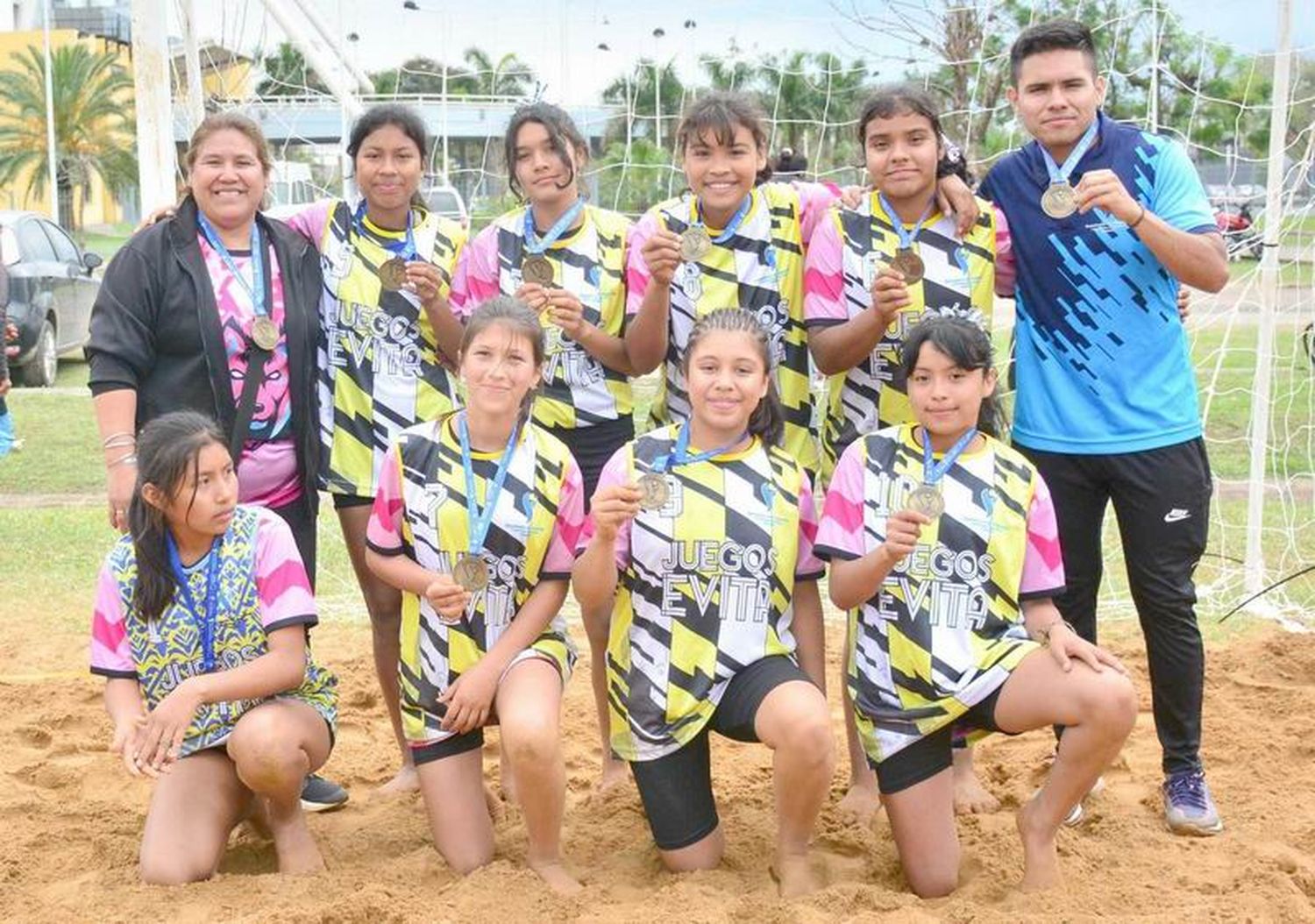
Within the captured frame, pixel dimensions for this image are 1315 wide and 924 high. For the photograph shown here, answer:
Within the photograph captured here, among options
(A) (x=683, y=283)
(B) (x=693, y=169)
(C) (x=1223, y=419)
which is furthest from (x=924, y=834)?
(C) (x=1223, y=419)

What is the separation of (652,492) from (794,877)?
1.00 m

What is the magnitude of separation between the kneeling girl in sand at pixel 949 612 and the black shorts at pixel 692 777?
0.86ft

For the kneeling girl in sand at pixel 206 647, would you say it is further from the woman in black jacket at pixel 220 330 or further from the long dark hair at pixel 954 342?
the long dark hair at pixel 954 342

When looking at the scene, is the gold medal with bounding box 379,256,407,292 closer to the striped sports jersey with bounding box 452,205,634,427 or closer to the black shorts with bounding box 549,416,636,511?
the striped sports jersey with bounding box 452,205,634,427

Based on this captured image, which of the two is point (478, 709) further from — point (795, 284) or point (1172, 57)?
point (1172, 57)

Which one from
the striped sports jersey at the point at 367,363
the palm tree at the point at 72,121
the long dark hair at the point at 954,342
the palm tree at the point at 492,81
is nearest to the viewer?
the long dark hair at the point at 954,342

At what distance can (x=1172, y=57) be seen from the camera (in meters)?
8.82

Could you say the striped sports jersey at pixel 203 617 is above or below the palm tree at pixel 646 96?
below

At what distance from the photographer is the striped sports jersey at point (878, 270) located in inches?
153

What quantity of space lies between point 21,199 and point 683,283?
3486 centimetres

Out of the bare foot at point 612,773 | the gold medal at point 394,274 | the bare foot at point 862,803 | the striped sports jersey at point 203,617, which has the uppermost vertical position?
the gold medal at point 394,274

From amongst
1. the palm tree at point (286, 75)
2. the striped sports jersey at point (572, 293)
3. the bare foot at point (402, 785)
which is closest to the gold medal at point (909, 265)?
the striped sports jersey at point (572, 293)

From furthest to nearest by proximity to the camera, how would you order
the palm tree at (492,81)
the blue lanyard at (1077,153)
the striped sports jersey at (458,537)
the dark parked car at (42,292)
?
the dark parked car at (42,292) → the palm tree at (492,81) → the blue lanyard at (1077,153) → the striped sports jersey at (458,537)

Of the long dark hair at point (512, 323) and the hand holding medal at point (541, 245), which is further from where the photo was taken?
the hand holding medal at point (541, 245)
